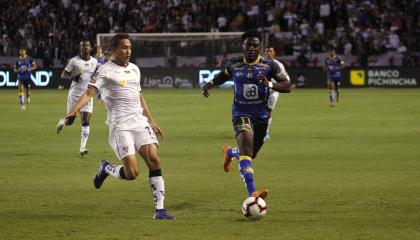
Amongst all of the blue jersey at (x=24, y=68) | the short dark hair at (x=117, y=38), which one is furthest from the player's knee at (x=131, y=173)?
the blue jersey at (x=24, y=68)

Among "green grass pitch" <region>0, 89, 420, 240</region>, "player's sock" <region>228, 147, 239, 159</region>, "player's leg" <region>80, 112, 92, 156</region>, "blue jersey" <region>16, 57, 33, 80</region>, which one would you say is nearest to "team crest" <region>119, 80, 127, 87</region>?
"green grass pitch" <region>0, 89, 420, 240</region>

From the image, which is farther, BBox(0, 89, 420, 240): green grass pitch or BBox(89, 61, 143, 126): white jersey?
BBox(89, 61, 143, 126): white jersey

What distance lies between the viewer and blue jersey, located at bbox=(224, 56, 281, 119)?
1287cm

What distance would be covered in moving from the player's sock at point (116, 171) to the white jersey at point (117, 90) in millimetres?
660

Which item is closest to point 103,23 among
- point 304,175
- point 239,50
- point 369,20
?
point 239,50

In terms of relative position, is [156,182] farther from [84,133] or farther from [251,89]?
[84,133]

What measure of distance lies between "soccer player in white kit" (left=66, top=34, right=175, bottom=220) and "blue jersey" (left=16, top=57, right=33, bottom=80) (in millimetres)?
29601

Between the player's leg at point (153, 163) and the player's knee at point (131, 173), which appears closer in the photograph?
the player's leg at point (153, 163)

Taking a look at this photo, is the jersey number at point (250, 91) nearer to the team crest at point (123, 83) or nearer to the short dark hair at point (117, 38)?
the team crest at point (123, 83)

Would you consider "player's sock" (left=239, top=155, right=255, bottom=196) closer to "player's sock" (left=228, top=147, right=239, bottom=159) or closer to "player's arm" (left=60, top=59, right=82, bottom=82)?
"player's sock" (left=228, top=147, right=239, bottom=159)

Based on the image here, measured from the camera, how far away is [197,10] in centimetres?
5406

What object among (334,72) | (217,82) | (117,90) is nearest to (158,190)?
(117,90)

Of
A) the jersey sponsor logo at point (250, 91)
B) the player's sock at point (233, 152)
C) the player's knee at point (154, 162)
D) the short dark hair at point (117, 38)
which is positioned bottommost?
the player's sock at point (233, 152)

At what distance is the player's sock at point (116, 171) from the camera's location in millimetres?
12173
